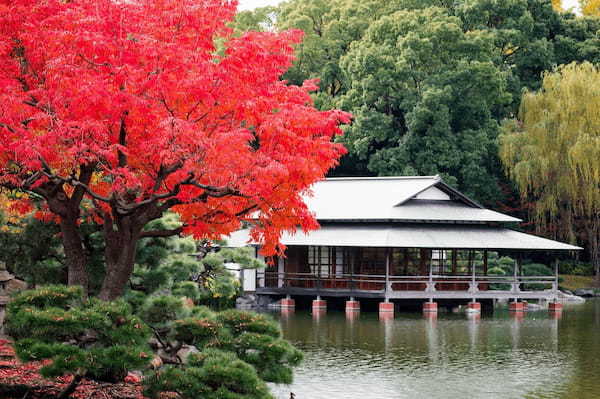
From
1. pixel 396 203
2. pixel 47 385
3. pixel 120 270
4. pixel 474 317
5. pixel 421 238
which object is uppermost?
pixel 396 203

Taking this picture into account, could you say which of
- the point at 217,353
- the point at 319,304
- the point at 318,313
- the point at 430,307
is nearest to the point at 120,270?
the point at 217,353

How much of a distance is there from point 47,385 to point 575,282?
34.6 m

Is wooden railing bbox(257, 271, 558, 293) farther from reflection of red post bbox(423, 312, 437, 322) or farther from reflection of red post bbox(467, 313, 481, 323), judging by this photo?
reflection of red post bbox(467, 313, 481, 323)

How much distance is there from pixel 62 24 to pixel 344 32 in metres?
33.5

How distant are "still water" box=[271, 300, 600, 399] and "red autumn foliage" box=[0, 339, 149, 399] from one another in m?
3.89

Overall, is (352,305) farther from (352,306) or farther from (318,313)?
(318,313)

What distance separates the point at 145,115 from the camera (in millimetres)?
12211

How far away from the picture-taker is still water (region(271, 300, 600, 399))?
53.3 feet

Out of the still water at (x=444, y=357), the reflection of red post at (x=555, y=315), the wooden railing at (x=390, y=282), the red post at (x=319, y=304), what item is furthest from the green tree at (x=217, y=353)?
the reflection of red post at (x=555, y=315)

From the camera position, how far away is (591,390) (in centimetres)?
1648

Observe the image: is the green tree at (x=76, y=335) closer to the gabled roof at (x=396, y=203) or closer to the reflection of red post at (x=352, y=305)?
the reflection of red post at (x=352, y=305)

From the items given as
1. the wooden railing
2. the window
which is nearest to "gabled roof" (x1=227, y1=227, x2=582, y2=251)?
the wooden railing

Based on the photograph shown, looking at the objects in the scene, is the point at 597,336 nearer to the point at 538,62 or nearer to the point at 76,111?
the point at 76,111

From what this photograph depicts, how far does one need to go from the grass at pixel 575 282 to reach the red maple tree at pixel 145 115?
30.5 meters
